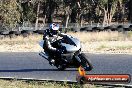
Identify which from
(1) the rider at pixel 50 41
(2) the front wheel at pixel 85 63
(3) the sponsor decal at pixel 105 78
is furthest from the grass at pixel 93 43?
(3) the sponsor decal at pixel 105 78

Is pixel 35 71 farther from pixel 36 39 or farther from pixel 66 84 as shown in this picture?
pixel 36 39

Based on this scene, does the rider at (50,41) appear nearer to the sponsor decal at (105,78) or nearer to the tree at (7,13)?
the sponsor decal at (105,78)

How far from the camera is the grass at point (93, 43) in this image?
2187 cm

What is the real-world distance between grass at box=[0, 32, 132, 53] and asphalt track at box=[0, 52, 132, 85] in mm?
2512

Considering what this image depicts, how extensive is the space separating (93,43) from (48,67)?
32.1ft

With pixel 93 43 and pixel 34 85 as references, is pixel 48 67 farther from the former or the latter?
pixel 93 43

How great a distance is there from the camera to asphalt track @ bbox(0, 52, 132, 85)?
13.9 meters

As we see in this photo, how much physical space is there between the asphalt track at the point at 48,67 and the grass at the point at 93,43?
2512 mm

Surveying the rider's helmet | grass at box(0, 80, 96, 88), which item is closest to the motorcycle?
the rider's helmet

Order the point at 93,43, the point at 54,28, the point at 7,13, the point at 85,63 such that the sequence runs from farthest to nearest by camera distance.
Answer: the point at 7,13, the point at 93,43, the point at 54,28, the point at 85,63

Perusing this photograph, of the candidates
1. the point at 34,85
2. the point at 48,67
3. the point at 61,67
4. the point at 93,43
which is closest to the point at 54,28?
the point at 61,67

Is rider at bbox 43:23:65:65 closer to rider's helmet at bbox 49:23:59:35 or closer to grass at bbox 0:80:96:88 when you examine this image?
rider's helmet at bbox 49:23:59:35

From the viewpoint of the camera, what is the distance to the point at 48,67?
16.0 metres

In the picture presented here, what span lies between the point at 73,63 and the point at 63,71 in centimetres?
129
